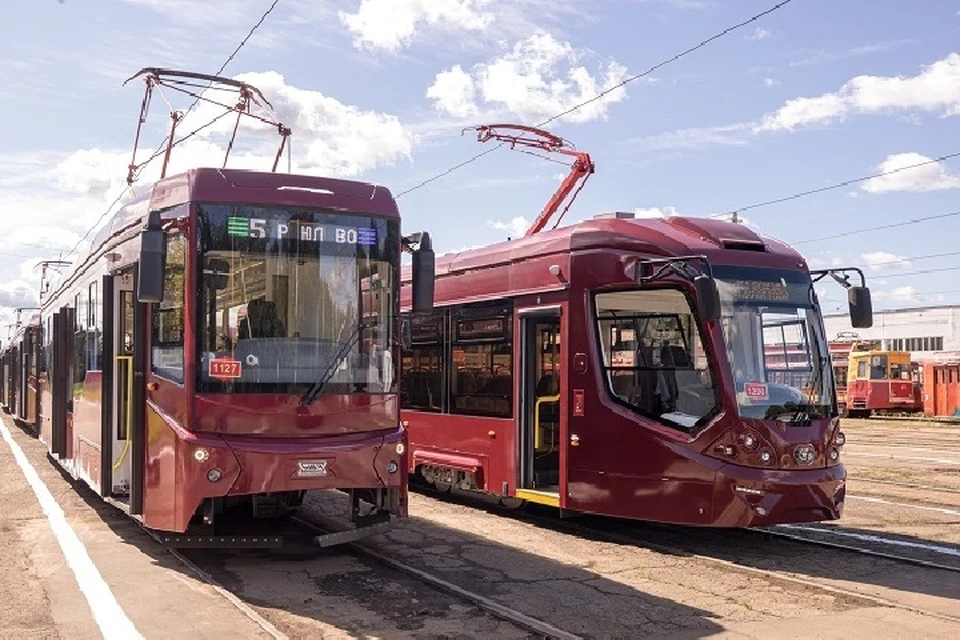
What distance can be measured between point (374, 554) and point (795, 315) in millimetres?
4656

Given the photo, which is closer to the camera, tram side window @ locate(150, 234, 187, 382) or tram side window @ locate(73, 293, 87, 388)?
tram side window @ locate(150, 234, 187, 382)

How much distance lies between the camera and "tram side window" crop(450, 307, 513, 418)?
11.6 meters

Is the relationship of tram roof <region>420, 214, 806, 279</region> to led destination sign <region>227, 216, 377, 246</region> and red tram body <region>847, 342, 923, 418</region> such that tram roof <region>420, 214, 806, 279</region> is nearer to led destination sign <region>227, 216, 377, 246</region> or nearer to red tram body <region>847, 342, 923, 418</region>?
led destination sign <region>227, 216, 377, 246</region>

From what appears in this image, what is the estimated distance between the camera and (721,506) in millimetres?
9289

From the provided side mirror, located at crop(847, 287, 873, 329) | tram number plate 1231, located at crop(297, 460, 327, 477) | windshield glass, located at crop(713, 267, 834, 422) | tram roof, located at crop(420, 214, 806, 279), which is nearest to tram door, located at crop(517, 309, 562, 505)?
tram roof, located at crop(420, 214, 806, 279)

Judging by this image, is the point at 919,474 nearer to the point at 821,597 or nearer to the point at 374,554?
the point at 821,597

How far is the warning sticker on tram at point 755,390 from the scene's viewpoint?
371 inches

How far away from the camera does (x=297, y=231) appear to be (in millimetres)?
8531

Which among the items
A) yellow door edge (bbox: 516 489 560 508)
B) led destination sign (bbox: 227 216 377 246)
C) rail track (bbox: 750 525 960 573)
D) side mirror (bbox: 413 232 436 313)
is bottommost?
rail track (bbox: 750 525 960 573)

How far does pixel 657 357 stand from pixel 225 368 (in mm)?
4093

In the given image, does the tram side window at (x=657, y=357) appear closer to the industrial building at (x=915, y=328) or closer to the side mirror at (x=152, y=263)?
the side mirror at (x=152, y=263)

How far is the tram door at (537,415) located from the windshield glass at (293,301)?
108 inches

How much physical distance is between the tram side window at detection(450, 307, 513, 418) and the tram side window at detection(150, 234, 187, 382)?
418 cm

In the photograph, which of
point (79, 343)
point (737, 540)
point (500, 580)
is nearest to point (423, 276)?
point (500, 580)
